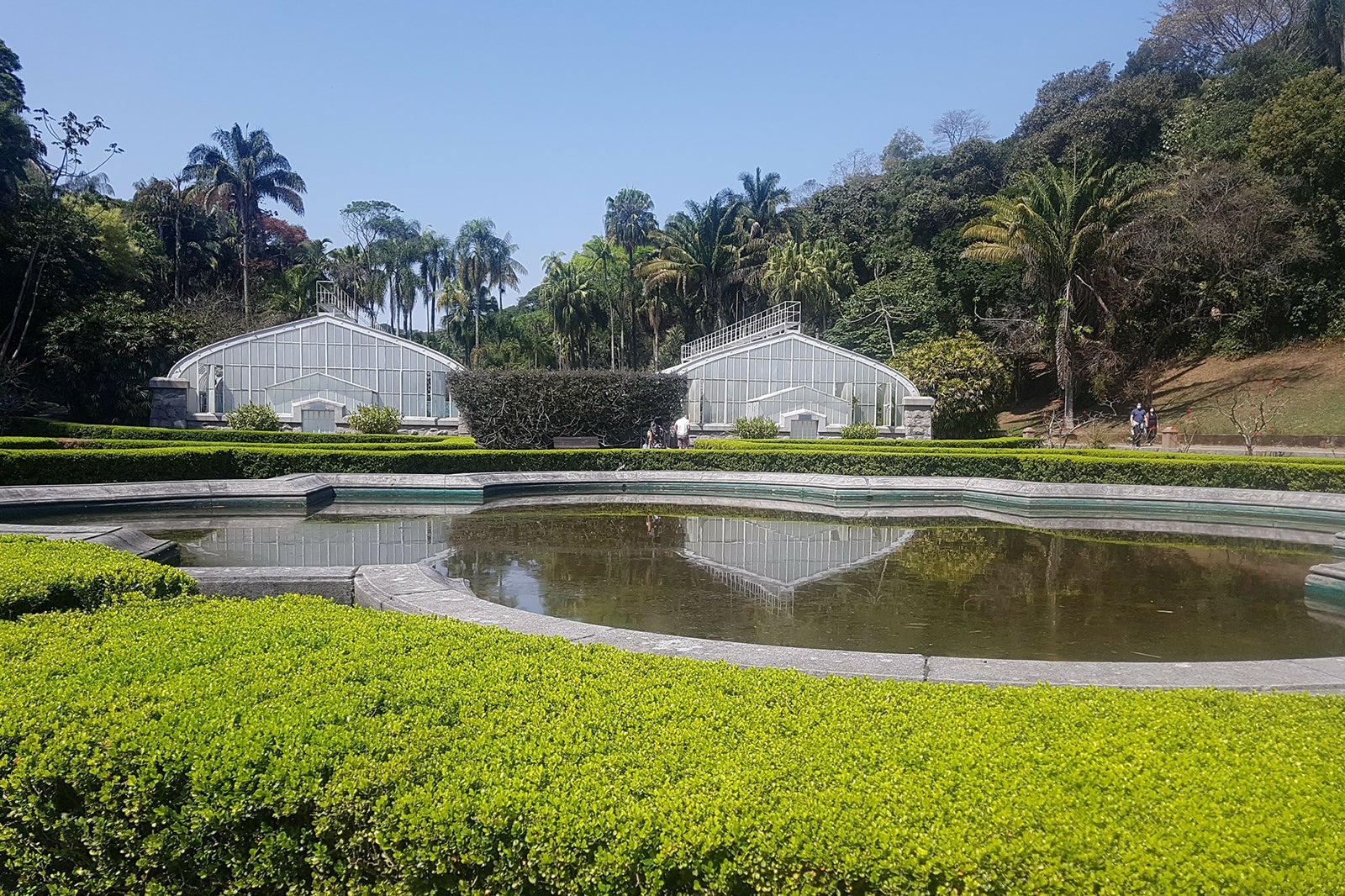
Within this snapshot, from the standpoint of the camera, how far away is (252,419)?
2981 cm

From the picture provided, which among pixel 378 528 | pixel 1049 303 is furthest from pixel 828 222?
pixel 378 528

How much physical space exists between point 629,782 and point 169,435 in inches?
1072

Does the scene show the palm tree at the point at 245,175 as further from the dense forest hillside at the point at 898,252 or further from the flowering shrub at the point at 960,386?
the flowering shrub at the point at 960,386

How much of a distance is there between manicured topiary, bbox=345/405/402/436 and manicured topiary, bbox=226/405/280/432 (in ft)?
8.96

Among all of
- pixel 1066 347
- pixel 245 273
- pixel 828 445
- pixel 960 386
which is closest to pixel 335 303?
pixel 245 273

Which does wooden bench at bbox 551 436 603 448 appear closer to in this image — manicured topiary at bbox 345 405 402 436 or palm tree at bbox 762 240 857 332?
manicured topiary at bbox 345 405 402 436

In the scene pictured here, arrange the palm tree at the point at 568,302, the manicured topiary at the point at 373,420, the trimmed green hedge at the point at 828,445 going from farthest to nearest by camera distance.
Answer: the palm tree at the point at 568,302
the manicured topiary at the point at 373,420
the trimmed green hedge at the point at 828,445

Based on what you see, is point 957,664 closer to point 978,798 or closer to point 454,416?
point 978,798

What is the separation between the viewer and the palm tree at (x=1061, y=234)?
110 ft

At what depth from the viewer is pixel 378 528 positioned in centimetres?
1443

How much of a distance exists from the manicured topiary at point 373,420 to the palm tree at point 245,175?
2481 centimetres

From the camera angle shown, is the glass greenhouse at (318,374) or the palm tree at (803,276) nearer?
the glass greenhouse at (318,374)

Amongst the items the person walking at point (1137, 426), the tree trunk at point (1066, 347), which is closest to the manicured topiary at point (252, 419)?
the tree trunk at point (1066, 347)

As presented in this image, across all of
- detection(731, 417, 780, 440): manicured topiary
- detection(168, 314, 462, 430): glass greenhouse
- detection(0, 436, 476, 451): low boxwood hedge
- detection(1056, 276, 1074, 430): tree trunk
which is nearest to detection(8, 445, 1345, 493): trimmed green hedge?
detection(0, 436, 476, 451): low boxwood hedge
